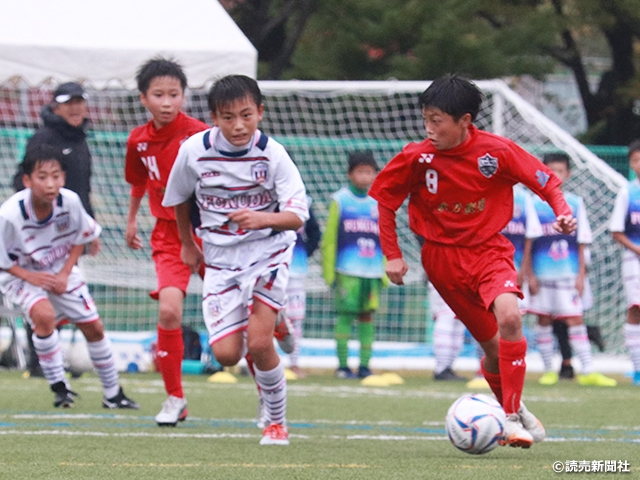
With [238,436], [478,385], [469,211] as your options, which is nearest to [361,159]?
[478,385]

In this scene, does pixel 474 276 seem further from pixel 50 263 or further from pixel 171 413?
pixel 50 263

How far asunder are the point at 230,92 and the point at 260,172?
0.43 metres

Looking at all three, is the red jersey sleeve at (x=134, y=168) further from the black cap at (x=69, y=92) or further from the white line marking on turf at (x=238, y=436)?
the black cap at (x=69, y=92)

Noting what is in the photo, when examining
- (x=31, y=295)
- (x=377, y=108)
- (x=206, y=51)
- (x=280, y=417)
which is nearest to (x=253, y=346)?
(x=280, y=417)

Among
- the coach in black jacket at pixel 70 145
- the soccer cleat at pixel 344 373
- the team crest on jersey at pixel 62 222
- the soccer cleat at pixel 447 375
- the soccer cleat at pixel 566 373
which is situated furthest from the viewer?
the soccer cleat at pixel 566 373

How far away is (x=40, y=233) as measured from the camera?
786 cm

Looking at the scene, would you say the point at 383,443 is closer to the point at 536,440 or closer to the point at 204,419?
the point at 536,440

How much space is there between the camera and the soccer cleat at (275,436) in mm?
6070

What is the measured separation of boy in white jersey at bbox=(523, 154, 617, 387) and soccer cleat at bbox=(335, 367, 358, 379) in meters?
1.83

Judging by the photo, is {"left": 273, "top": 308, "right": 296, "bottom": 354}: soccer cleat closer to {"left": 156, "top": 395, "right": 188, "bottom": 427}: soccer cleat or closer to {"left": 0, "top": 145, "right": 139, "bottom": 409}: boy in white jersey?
{"left": 156, "top": 395, "right": 188, "bottom": 427}: soccer cleat

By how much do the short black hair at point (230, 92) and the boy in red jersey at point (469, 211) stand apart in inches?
30.5

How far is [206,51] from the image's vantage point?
438 inches

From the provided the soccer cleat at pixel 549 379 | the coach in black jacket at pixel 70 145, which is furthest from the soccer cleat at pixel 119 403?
the soccer cleat at pixel 549 379

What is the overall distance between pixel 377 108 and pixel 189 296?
10.8 feet
